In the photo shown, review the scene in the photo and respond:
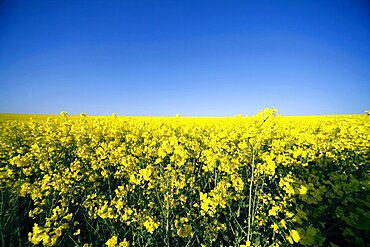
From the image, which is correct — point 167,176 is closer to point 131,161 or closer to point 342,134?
point 131,161

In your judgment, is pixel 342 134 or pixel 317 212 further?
pixel 342 134

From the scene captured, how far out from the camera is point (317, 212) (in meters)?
2.83

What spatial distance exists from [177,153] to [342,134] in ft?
26.2

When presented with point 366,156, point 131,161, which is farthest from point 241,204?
point 366,156

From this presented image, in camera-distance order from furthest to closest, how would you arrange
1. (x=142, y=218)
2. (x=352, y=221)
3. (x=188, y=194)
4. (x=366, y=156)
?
(x=366, y=156)
(x=188, y=194)
(x=142, y=218)
(x=352, y=221)

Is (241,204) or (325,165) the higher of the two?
(325,165)

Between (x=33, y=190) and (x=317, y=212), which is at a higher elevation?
(x=33, y=190)

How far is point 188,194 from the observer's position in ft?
13.5

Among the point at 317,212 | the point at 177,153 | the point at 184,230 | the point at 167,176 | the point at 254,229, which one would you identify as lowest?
the point at 254,229

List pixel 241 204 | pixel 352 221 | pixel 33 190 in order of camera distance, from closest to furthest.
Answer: pixel 352 221
pixel 33 190
pixel 241 204

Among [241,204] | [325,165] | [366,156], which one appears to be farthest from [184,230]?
[366,156]

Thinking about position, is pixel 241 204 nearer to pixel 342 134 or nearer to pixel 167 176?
pixel 167 176

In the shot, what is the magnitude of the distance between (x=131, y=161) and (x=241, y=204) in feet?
7.39

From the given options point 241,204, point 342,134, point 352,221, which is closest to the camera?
point 352,221
